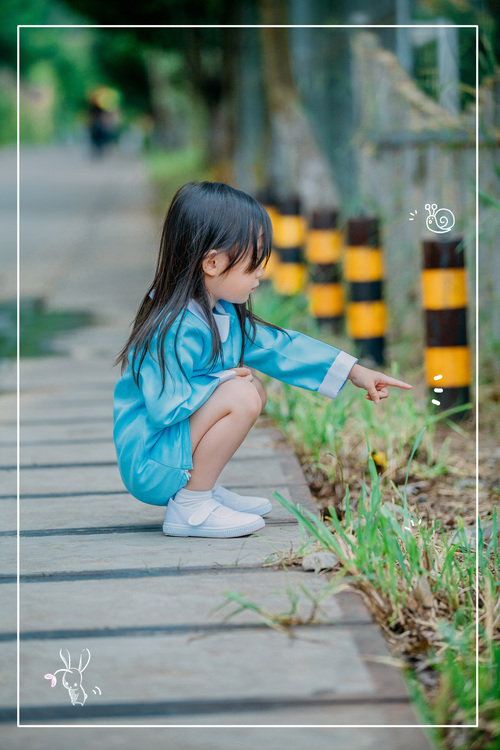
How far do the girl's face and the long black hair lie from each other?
0.04 ft

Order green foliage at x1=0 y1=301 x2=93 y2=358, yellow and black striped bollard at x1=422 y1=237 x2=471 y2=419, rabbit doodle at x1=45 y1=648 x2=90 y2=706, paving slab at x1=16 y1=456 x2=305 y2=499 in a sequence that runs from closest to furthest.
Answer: rabbit doodle at x1=45 y1=648 x2=90 y2=706 → paving slab at x1=16 y1=456 x2=305 y2=499 → yellow and black striped bollard at x1=422 y1=237 x2=471 y2=419 → green foliage at x1=0 y1=301 x2=93 y2=358

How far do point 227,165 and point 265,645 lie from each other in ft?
43.1

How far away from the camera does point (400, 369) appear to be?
4.82m

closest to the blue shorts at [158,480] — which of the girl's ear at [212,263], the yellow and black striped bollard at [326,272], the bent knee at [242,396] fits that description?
the bent knee at [242,396]

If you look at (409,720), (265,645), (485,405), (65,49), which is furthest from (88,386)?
(65,49)

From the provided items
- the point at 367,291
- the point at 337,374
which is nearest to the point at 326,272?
the point at 367,291

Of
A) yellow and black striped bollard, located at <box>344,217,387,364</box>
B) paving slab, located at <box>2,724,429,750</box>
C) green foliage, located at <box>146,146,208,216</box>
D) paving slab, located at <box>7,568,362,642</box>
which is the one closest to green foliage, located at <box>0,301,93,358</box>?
yellow and black striped bollard, located at <box>344,217,387,364</box>

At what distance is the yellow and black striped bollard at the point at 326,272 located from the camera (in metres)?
5.42

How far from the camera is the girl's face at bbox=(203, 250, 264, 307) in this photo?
98.1 inches

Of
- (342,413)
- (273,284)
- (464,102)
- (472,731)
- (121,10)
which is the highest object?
(121,10)

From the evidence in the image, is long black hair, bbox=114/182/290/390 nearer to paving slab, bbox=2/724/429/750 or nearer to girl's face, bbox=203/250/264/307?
girl's face, bbox=203/250/264/307

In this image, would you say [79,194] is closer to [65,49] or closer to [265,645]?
[265,645]

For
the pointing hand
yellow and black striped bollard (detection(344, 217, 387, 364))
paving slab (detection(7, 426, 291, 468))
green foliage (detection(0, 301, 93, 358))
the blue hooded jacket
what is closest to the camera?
the blue hooded jacket

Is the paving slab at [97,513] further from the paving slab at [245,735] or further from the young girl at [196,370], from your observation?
the paving slab at [245,735]
